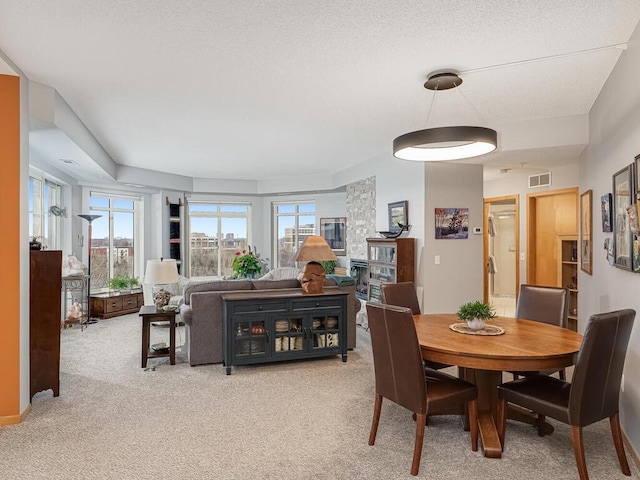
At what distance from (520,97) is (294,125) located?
2368mm

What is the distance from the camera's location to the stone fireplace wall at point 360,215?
23.2 feet

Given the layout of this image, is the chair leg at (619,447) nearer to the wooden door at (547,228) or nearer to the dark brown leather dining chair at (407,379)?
the dark brown leather dining chair at (407,379)

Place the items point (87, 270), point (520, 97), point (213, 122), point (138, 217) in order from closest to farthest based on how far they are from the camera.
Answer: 1. point (520, 97)
2. point (213, 122)
3. point (87, 270)
4. point (138, 217)

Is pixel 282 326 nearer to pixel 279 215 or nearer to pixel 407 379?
pixel 407 379

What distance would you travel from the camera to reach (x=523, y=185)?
22.1 ft

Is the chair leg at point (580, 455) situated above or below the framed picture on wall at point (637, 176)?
below

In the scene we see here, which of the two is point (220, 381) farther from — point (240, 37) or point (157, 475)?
point (240, 37)

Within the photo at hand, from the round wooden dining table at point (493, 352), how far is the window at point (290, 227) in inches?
259

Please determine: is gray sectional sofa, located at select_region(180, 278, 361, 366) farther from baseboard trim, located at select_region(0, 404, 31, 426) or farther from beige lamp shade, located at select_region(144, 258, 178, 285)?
baseboard trim, located at select_region(0, 404, 31, 426)

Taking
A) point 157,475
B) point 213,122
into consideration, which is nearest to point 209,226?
point 213,122

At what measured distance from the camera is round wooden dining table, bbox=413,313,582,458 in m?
2.51

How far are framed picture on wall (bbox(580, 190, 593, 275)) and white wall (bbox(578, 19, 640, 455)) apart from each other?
104 millimetres

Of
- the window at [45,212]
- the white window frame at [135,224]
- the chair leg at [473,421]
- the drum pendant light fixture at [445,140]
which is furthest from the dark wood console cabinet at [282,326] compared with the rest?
the white window frame at [135,224]

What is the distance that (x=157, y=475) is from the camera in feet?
8.21
